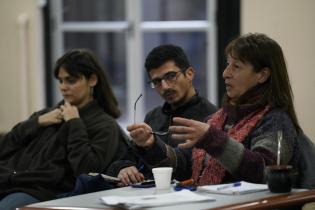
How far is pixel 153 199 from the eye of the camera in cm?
203

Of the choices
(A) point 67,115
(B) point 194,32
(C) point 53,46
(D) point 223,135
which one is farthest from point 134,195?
(C) point 53,46

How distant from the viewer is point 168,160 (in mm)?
2734

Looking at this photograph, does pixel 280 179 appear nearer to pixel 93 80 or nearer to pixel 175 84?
pixel 175 84

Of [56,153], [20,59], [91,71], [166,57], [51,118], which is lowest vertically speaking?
[56,153]

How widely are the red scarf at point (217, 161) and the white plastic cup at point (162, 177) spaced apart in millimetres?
311

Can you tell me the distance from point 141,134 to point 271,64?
0.57m

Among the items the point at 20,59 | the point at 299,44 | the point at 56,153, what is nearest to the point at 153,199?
the point at 56,153

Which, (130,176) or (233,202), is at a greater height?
(233,202)

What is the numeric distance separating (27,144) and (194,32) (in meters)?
1.59

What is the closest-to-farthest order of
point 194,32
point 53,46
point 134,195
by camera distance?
point 134,195 < point 194,32 < point 53,46

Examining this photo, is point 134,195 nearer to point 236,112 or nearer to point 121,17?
point 236,112

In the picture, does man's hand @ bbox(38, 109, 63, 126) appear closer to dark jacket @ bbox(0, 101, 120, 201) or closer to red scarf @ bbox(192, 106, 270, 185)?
dark jacket @ bbox(0, 101, 120, 201)

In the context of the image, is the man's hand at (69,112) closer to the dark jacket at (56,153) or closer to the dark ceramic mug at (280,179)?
the dark jacket at (56,153)

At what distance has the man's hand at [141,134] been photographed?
2551 mm
